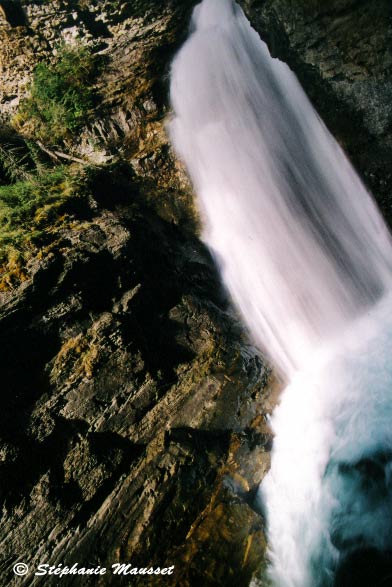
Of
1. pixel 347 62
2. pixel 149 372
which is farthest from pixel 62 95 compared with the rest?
pixel 149 372

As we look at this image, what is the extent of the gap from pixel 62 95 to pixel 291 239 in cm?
774

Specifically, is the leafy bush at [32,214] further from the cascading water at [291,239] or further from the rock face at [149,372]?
the cascading water at [291,239]

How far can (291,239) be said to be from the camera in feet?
27.2

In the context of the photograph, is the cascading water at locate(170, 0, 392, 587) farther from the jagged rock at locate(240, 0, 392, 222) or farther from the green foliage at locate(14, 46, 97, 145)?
the green foliage at locate(14, 46, 97, 145)

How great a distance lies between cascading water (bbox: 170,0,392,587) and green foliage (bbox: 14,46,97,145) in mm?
2538

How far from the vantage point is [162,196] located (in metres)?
8.69

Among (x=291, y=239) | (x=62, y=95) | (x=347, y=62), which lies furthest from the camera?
(x=62, y=95)

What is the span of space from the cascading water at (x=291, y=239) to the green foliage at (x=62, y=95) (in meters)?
2.54

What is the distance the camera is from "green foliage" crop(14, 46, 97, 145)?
913cm

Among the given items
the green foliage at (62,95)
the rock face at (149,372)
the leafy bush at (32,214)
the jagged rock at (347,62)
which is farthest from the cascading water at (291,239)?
the leafy bush at (32,214)

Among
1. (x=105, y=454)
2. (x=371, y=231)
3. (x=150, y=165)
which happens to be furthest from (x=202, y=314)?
(x=371, y=231)

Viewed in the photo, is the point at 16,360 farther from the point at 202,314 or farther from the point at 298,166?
the point at 298,166

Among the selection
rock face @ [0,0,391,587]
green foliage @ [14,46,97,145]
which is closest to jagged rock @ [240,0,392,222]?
rock face @ [0,0,391,587]

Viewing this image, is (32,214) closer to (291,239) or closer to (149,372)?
(149,372)
